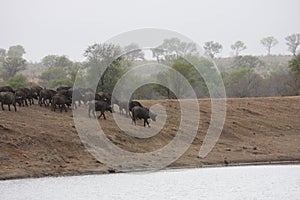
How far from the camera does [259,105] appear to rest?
50719mm

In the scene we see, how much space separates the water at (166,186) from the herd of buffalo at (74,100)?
24.9 ft

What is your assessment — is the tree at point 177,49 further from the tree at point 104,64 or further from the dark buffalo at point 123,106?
the dark buffalo at point 123,106

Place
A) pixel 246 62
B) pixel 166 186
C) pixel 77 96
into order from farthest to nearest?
pixel 246 62, pixel 77 96, pixel 166 186

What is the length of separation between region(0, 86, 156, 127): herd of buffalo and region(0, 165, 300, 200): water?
7590mm

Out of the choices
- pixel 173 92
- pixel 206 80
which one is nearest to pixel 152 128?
pixel 173 92

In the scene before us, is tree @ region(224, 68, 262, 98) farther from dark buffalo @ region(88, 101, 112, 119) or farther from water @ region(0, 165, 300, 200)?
water @ region(0, 165, 300, 200)

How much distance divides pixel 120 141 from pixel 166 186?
31.9ft

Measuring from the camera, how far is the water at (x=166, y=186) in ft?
72.9

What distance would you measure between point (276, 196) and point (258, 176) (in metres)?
5.70

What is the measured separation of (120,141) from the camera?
3394cm

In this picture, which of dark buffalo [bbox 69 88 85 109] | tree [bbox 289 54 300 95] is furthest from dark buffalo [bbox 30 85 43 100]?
tree [bbox 289 54 300 95]

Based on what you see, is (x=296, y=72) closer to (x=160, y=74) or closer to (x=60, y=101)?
(x=160, y=74)

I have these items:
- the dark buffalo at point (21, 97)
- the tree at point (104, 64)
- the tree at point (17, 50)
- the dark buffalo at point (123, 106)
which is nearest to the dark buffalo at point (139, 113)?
the dark buffalo at point (123, 106)

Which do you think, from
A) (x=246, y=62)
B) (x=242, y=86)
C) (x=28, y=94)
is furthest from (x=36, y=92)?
(x=246, y=62)
